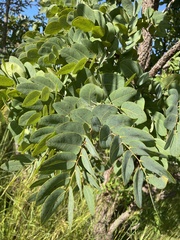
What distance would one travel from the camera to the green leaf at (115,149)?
0.54 meters

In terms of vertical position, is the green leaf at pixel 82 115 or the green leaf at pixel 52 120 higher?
the green leaf at pixel 82 115

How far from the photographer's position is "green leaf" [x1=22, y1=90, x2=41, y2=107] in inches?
22.9

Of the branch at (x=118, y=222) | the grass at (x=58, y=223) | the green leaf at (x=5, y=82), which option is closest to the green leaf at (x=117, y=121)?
the green leaf at (x=5, y=82)

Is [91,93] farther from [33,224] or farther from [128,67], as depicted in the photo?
[33,224]

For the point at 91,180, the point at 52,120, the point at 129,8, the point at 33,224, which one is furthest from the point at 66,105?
the point at 33,224

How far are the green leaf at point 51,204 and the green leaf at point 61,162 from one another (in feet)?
0.14

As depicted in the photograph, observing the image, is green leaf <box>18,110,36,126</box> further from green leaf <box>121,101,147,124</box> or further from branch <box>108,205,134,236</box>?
branch <box>108,205,134,236</box>

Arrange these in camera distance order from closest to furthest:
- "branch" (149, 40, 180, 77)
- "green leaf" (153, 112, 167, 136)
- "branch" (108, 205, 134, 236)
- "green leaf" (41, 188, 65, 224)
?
"green leaf" (41, 188, 65, 224), "green leaf" (153, 112, 167, 136), "branch" (149, 40, 180, 77), "branch" (108, 205, 134, 236)

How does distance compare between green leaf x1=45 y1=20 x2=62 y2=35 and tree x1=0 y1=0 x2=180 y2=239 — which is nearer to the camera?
tree x1=0 y1=0 x2=180 y2=239

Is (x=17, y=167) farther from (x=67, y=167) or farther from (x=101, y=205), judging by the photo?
(x=101, y=205)

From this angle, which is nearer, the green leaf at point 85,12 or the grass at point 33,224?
the green leaf at point 85,12

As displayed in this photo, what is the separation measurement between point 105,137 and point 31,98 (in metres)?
0.16

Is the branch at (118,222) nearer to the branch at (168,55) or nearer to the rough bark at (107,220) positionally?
the rough bark at (107,220)

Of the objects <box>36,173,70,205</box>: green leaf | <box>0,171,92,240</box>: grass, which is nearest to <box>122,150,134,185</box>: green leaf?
<box>36,173,70,205</box>: green leaf
